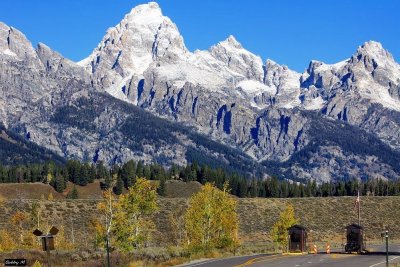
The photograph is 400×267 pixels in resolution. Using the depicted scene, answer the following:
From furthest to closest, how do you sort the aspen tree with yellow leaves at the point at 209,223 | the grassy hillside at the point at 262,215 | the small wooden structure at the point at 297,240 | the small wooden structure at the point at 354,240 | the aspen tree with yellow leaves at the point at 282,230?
the grassy hillside at the point at 262,215
the aspen tree with yellow leaves at the point at 282,230
the aspen tree with yellow leaves at the point at 209,223
the small wooden structure at the point at 297,240
the small wooden structure at the point at 354,240

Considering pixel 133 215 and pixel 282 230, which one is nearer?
pixel 133 215

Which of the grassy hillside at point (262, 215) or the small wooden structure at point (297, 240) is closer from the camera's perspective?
the small wooden structure at point (297, 240)

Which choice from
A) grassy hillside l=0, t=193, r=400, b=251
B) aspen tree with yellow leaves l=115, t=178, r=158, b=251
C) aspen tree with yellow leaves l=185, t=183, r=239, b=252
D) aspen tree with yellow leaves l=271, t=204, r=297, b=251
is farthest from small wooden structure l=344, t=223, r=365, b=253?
grassy hillside l=0, t=193, r=400, b=251

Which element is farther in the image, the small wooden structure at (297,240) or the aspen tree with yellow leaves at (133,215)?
the aspen tree with yellow leaves at (133,215)

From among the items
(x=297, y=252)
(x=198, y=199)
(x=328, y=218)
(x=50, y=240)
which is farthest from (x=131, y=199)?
(x=328, y=218)

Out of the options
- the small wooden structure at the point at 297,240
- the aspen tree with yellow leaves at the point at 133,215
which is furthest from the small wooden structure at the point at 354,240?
the aspen tree with yellow leaves at the point at 133,215

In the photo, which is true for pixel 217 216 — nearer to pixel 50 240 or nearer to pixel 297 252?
pixel 297 252

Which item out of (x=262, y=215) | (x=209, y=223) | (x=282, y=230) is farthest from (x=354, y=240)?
(x=262, y=215)

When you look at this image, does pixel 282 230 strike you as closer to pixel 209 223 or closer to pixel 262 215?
pixel 209 223

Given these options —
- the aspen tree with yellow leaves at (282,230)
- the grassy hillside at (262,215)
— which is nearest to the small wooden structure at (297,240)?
Result: the aspen tree with yellow leaves at (282,230)

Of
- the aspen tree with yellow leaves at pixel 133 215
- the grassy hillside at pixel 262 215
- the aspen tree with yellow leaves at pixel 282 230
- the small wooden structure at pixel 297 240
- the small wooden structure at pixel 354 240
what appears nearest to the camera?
the small wooden structure at pixel 354 240

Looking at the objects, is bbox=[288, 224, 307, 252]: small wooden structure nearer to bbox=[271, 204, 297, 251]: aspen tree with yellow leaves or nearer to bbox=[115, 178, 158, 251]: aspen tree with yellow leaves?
bbox=[115, 178, 158, 251]: aspen tree with yellow leaves

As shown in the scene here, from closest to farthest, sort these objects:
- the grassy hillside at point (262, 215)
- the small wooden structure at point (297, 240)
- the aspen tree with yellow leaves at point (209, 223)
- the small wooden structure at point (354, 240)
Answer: the small wooden structure at point (354, 240), the small wooden structure at point (297, 240), the aspen tree with yellow leaves at point (209, 223), the grassy hillside at point (262, 215)

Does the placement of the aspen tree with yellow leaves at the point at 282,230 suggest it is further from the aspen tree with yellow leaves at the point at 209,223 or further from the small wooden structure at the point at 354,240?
the small wooden structure at the point at 354,240
